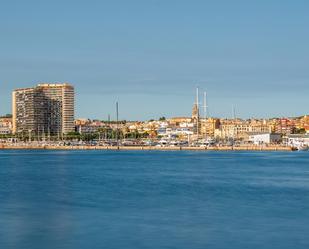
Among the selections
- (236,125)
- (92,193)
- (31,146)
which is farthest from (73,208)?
(236,125)

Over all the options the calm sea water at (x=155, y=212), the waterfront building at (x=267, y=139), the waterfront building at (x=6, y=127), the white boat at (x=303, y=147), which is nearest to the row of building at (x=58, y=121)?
the waterfront building at (x=6, y=127)

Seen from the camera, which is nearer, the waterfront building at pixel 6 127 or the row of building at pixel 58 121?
the row of building at pixel 58 121

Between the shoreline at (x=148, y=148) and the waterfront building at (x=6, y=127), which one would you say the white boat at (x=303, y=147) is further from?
the waterfront building at (x=6, y=127)

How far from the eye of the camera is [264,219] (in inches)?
802

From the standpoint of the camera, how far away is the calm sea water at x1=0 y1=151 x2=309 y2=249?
17.2m

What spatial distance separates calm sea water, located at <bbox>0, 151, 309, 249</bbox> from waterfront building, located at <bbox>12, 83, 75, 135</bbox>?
101847 millimetres

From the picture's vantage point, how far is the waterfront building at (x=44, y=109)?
13575cm

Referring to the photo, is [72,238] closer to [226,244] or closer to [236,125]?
[226,244]

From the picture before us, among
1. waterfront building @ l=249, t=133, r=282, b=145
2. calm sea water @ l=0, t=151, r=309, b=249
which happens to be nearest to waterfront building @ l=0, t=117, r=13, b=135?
waterfront building @ l=249, t=133, r=282, b=145

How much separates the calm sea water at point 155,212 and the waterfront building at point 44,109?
334ft

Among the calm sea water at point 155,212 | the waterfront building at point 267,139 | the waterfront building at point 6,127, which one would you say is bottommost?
the calm sea water at point 155,212

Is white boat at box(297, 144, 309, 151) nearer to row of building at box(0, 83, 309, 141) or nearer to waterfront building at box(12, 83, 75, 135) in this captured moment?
row of building at box(0, 83, 309, 141)

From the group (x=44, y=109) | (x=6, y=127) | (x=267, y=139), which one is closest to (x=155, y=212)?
(x=267, y=139)

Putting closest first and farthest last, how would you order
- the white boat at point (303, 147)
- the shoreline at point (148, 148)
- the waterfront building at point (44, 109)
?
the white boat at point (303, 147) → the shoreline at point (148, 148) → the waterfront building at point (44, 109)
